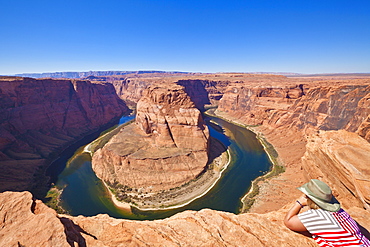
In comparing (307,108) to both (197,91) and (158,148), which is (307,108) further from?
(197,91)

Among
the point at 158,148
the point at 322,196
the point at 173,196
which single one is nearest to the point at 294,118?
the point at 158,148

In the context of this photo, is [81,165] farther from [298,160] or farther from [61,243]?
[298,160]

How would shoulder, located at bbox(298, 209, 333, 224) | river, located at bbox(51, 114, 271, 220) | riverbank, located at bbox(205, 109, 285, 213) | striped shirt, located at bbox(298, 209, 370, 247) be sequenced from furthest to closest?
river, located at bbox(51, 114, 271, 220), riverbank, located at bbox(205, 109, 285, 213), shoulder, located at bbox(298, 209, 333, 224), striped shirt, located at bbox(298, 209, 370, 247)

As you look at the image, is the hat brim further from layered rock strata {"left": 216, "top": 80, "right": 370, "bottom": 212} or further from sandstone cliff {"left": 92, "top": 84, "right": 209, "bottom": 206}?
sandstone cliff {"left": 92, "top": 84, "right": 209, "bottom": 206}

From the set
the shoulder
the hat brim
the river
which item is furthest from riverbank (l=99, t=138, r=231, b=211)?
the hat brim

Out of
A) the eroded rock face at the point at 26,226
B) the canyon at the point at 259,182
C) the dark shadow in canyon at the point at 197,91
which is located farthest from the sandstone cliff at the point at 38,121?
the dark shadow in canyon at the point at 197,91

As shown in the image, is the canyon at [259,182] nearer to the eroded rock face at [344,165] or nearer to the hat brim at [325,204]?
the eroded rock face at [344,165]
